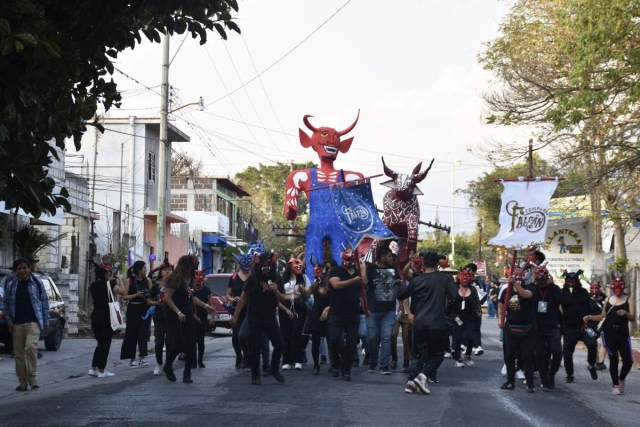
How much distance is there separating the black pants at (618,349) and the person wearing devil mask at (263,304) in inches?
177

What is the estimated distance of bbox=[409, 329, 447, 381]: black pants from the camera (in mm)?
12281

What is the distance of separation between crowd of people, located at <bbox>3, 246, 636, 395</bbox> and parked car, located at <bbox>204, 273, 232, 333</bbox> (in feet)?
32.9

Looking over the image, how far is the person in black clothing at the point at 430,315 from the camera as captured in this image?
12305mm

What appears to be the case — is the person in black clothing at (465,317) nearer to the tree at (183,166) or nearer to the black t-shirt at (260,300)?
the black t-shirt at (260,300)

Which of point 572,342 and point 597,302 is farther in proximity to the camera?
point 597,302

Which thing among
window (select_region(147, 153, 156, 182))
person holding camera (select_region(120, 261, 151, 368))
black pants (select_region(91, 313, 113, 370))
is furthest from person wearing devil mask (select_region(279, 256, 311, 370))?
window (select_region(147, 153, 156, 182))

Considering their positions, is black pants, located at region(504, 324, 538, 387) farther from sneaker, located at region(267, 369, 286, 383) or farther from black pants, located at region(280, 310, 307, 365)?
black pants, located at region(280, 310, 307, 365)

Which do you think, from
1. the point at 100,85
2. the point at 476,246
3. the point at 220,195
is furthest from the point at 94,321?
the point at 476,246

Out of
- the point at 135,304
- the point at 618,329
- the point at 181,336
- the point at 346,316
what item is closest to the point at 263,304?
the point at 181,336

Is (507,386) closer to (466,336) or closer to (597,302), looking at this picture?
(597,302)

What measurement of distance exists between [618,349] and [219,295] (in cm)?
1445

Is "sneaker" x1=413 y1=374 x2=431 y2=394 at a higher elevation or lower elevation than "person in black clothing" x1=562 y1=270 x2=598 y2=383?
lower

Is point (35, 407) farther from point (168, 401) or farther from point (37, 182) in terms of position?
point (37, 182)

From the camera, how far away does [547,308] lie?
13406 millimetres
